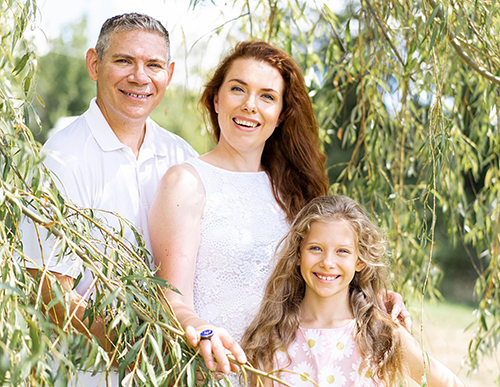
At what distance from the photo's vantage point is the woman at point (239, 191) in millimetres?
1701

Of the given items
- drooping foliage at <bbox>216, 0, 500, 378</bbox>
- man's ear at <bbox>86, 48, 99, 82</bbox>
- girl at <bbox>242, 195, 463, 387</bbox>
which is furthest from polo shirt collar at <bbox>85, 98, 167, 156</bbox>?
drooping foliage at <bbox>216, 0, 500, 378</bbox>

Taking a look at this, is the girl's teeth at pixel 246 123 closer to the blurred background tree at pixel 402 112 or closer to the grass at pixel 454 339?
the blurred background tree at pixel 402 112

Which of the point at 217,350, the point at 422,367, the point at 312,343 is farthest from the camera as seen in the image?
the point at 312,343

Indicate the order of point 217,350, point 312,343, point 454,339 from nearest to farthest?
point 217,350, point 312,343, point 454,339

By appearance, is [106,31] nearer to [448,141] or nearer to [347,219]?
[347,219]

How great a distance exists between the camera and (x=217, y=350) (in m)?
1.22

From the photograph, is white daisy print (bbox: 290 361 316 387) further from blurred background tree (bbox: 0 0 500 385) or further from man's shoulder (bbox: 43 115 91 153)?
man's shoulder (bbox: 43 115 91 153)

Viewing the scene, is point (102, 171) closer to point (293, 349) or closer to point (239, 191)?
point (239, 191)

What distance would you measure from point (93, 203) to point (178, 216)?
26 centimetres

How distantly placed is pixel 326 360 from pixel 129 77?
1.05 m

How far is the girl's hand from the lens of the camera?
120 centimetres

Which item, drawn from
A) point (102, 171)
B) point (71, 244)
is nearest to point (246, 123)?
point (102, 171)

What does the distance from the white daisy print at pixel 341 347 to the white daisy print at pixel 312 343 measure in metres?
0.03

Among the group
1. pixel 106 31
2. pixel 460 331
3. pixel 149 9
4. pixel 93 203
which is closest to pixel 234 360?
pixel 93 203
